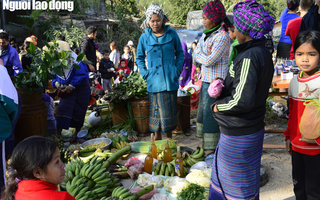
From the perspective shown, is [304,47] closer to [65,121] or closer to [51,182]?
[51,182]

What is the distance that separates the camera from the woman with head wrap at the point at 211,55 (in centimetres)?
376

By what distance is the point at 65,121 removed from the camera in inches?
198

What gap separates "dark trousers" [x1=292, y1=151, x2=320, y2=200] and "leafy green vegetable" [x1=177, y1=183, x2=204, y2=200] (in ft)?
3.32

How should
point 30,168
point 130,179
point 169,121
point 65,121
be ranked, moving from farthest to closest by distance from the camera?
point 65,121, point 169,121, point 130,179, point 30,168

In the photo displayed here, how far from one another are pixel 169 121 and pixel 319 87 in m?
2.67

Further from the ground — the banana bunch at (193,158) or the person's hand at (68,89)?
the person's hand at (68,89)

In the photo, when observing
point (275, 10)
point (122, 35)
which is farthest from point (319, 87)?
point (275, 10)

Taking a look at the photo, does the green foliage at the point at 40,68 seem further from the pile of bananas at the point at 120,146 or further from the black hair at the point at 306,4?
the black hair at the point at 306,4

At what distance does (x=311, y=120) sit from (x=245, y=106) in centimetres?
62

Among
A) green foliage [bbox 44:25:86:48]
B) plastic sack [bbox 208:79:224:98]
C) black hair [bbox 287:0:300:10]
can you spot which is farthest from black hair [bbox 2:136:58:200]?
green foliage [bbox 44:25:86:48]

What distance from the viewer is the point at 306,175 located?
2.43 meters

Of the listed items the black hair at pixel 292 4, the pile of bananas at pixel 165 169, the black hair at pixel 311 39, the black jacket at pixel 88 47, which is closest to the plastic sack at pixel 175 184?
the pile of bananas at pixel 165 169

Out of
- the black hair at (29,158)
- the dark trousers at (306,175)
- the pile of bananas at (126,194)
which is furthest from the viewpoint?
the pile of bananas at (126,194)

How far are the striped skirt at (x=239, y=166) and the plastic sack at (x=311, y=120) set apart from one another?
1.21 ft
